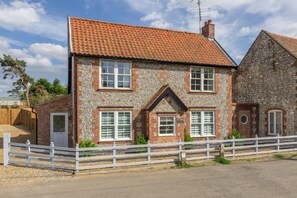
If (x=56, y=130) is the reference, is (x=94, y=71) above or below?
above

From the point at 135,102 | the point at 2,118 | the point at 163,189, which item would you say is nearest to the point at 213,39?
the point at 135,102

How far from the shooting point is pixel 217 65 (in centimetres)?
1989


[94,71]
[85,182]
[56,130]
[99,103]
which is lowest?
[85,182]

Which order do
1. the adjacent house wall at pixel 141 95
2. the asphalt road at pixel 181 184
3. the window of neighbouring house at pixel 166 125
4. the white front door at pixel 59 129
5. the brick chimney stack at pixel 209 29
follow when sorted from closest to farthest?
the asphalt road at pixel 181 184 → the adjacent house wall at pixel 141 95 → the white front door at pixel 59 129 → the window of neighbouring house at pixel 166 125 → the brick chimney stack at pixel 209 29

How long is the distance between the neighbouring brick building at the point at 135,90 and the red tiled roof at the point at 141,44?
0.06 m

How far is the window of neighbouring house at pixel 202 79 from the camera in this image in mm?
19641

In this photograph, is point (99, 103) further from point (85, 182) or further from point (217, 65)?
point (217, 65)

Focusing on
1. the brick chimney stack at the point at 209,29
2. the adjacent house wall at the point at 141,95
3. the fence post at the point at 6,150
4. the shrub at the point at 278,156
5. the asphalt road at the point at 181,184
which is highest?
the brick chimney stack at the point at 209,29

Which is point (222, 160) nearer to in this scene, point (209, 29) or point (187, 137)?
point (187, 137)

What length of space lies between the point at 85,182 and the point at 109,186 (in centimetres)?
114

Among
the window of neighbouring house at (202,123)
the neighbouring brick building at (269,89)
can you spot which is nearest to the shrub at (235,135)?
the neighbouring brick building at (269,89)

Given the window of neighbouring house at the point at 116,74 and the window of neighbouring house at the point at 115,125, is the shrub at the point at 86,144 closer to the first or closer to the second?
the window of neighbouring house at the point at 115,125

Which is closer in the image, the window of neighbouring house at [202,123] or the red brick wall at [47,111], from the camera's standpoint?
the red brick wall at [47,111]

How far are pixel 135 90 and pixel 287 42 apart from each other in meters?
13.8
